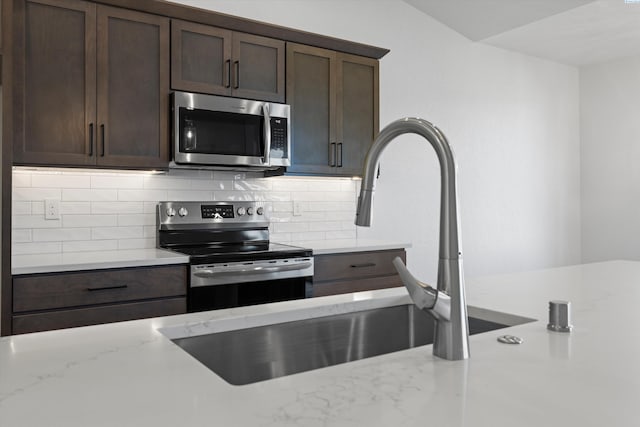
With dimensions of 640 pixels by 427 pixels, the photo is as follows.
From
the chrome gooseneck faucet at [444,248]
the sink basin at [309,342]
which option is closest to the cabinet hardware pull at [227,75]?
the sink basin at [309,342]

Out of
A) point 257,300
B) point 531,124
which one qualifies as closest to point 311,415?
point 257,300

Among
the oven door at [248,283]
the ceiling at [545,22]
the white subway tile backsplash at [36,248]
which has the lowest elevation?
the oven door at [248,283]

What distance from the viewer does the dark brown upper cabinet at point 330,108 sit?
130 inches

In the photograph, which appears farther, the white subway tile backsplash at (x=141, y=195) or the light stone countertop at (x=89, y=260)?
the white subway tile backsplash at (x=141, y=195)

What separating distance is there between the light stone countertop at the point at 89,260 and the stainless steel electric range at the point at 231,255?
0.14 m

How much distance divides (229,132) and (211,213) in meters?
0.58

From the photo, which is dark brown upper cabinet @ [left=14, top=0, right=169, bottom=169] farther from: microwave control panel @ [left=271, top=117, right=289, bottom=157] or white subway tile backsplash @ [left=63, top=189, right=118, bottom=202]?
microwave control panel @ [left=271, top=117, right=289, bottom=157]

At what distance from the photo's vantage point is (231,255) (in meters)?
2.67

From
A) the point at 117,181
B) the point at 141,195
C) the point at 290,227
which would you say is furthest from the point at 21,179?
the point at 290,227

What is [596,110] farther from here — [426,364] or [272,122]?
[426,364]

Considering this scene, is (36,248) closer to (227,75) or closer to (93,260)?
(93,260)

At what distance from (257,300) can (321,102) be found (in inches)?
56.3

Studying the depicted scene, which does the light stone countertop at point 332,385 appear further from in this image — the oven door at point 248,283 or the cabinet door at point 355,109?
the cabinet door at point 355,109

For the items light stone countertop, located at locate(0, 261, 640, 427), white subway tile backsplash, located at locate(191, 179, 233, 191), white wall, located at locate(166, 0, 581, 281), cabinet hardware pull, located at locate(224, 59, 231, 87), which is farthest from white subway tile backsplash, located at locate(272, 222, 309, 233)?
light stone countertop, located at locate(0, 261, 640, 427)
